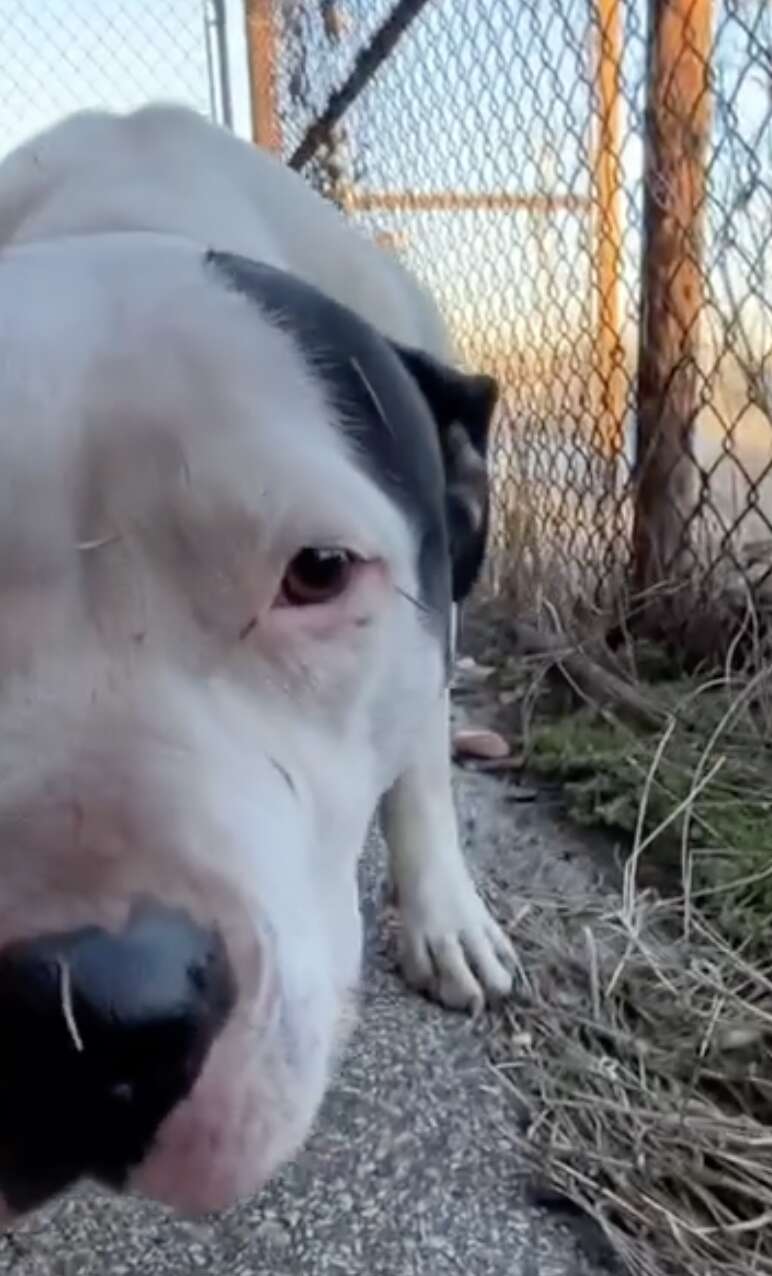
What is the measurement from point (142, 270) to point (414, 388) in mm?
281

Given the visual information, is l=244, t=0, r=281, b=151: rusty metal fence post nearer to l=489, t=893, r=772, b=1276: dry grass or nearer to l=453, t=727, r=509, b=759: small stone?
l=453, t=727, r=509, b=759: small stone

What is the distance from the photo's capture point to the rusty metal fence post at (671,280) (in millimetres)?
2557

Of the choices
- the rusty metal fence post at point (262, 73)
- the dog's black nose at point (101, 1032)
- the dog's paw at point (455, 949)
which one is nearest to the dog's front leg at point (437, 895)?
the dog's paw at point (455, 949)

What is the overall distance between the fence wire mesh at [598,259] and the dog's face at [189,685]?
1.23 metres

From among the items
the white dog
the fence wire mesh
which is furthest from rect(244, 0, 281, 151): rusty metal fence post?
the white dog

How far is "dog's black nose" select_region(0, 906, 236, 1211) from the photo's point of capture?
83 centimetres

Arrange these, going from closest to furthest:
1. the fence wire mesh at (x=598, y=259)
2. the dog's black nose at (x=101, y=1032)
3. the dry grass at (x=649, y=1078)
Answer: the dog's black nose at (x=101, y=1032)
the dry grass at (x=649, y=1078)
the fence wire mesh at (x=598, y=259)

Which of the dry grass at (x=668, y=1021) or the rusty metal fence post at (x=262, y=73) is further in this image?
the rusty metal fence post at (x=262, y=73)

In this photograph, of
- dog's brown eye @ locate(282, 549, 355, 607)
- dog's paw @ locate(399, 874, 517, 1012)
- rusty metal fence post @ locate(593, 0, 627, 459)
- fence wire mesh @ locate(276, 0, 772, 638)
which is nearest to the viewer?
dog's brown eye @ locate(282, 549, 355, 607)

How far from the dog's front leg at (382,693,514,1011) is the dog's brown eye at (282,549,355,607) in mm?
731

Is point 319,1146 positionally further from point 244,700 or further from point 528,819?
point 528,819

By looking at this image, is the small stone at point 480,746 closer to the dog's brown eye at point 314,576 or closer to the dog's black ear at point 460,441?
the dog's black ear at point 460,441

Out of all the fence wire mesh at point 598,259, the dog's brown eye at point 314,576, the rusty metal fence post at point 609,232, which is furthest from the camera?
the rusty metal fence post at point 609,232

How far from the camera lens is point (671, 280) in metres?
2.64
